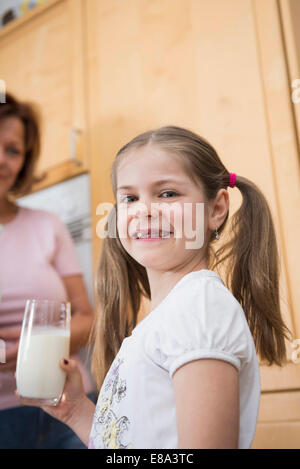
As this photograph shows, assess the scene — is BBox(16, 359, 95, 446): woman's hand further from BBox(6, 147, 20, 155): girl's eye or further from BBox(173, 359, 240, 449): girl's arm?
BBox(6, 147, 20, 155): girl's eye

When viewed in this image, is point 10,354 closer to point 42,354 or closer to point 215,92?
point 42,354

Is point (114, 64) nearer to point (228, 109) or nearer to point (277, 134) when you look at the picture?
point (228, 109)

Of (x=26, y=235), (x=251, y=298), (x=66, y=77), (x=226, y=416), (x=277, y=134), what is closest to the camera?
(x=226, y=416)

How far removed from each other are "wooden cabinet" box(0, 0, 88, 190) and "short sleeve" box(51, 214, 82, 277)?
17 cm

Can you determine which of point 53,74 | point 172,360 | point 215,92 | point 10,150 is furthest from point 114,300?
point 53,74

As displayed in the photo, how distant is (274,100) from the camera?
701mm

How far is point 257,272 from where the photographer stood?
53cm

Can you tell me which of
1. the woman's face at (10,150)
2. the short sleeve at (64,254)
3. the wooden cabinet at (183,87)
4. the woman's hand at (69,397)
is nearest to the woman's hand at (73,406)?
the woman's hand at (69,397)

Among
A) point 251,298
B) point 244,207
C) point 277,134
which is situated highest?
point 277,134

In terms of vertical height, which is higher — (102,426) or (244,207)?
(244,207)

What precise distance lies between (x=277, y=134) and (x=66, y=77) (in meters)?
0.70

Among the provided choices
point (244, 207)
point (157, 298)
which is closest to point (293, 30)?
point (244, 207)

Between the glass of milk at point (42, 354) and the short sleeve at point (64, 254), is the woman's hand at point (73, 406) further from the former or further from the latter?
the short sleeve at point (64, 254)

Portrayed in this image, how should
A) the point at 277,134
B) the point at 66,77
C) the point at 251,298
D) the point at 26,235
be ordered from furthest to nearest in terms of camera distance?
the point at 66,77
the point at 26,235
the point at 277,134
the point at 251,298
